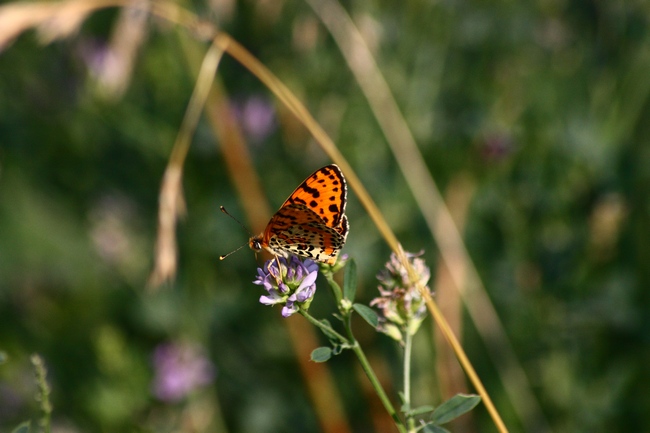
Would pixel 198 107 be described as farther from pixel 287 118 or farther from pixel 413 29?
pixel 413 29

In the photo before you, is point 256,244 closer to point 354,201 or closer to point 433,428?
point 433,428

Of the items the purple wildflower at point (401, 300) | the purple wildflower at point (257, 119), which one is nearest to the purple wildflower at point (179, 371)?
the purple wildflower at point (257, 119)

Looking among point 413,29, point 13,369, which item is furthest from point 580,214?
point 13,369

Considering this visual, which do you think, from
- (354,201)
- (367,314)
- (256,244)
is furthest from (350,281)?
(354,201)

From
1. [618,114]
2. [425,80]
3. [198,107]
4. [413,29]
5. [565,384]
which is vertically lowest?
[565,384]

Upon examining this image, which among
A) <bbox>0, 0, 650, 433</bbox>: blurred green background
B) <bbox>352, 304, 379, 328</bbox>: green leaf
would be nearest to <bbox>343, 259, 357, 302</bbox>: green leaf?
<bbox>352, 304, 379, 328</bbox>: green leaf

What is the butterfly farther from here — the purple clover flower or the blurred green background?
the blurred green background

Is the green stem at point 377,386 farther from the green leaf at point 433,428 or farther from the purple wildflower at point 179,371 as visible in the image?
the purple wildflower at point 179,371
